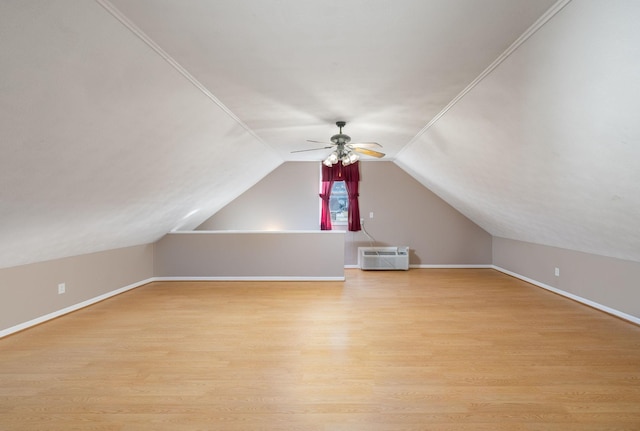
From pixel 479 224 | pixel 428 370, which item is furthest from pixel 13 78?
pixel 479 224

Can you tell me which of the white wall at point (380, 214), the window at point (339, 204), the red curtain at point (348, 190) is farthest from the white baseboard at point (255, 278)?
the window at point (339, 204)

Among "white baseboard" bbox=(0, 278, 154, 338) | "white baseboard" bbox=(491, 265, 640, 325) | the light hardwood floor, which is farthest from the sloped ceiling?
"white baseboard" bbox=(0, 278, 154, 338)

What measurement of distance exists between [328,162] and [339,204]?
10.1ft

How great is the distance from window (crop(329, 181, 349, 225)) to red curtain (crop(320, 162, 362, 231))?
0.57 ft

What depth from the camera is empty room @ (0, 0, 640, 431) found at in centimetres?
178

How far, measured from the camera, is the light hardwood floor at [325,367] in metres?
1.95

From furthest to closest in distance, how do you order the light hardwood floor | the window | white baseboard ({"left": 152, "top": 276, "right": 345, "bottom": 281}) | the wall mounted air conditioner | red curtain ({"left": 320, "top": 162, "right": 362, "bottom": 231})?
1. the window
2. red curtain ({"left": 320, "top": 162, "right": 362, "bottom": 231})
3. the wall mounted air conditioner
4. white baseboard ({"left": 152, "top": 276, "right": 345, "bottom": 281})
5. the light hardwood floor

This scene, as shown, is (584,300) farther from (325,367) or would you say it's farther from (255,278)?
(255,278)

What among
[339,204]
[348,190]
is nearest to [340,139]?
[348,190]

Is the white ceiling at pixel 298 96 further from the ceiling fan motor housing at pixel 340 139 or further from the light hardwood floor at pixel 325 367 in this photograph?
the light hardwood floor at pixel 325 367

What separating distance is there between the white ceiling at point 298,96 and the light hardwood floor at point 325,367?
1.13 m

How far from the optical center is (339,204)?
704 centimetres

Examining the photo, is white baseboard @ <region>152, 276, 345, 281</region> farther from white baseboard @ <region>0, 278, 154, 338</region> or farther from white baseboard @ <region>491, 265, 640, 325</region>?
white baseboard @ <region>491, 265, 640, 325</region>

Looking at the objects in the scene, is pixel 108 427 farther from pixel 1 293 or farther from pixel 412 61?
pixel 412 61
